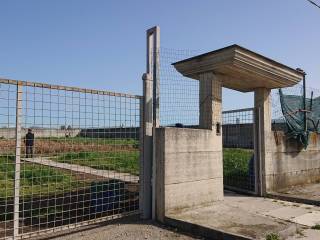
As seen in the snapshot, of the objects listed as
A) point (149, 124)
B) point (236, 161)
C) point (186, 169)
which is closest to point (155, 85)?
point (149, 124)

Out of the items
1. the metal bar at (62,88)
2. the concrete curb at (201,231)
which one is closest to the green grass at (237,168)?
the concrete curb at (201,231)

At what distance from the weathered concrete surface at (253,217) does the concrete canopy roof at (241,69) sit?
117 inches

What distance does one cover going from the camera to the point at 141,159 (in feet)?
21.5

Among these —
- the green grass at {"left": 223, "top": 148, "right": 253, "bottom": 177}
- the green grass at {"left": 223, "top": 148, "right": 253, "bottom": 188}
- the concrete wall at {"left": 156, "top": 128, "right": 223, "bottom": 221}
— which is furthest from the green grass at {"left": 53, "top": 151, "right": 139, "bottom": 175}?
the green grass at {"left": 223, "top": 148, "right": 253, "bottom": 177}

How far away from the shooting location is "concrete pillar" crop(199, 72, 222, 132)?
299 inches

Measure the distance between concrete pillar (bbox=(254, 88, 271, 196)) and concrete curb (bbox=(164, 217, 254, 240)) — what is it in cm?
383

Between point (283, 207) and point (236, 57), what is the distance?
11.2ft

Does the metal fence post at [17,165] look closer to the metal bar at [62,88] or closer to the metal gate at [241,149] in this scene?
the metal bar at [62,88]

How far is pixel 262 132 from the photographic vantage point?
9.24 m

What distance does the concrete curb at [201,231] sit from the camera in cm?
523

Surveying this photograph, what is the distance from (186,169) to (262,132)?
3.41m

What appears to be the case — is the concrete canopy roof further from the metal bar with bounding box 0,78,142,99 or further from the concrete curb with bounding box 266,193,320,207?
the concrete curb with bounding box 266,193,320,207

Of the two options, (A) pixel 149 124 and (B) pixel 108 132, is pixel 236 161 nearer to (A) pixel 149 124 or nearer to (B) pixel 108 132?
(A) pixel 149 124

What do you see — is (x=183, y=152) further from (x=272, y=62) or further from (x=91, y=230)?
(x=272, y=62)
